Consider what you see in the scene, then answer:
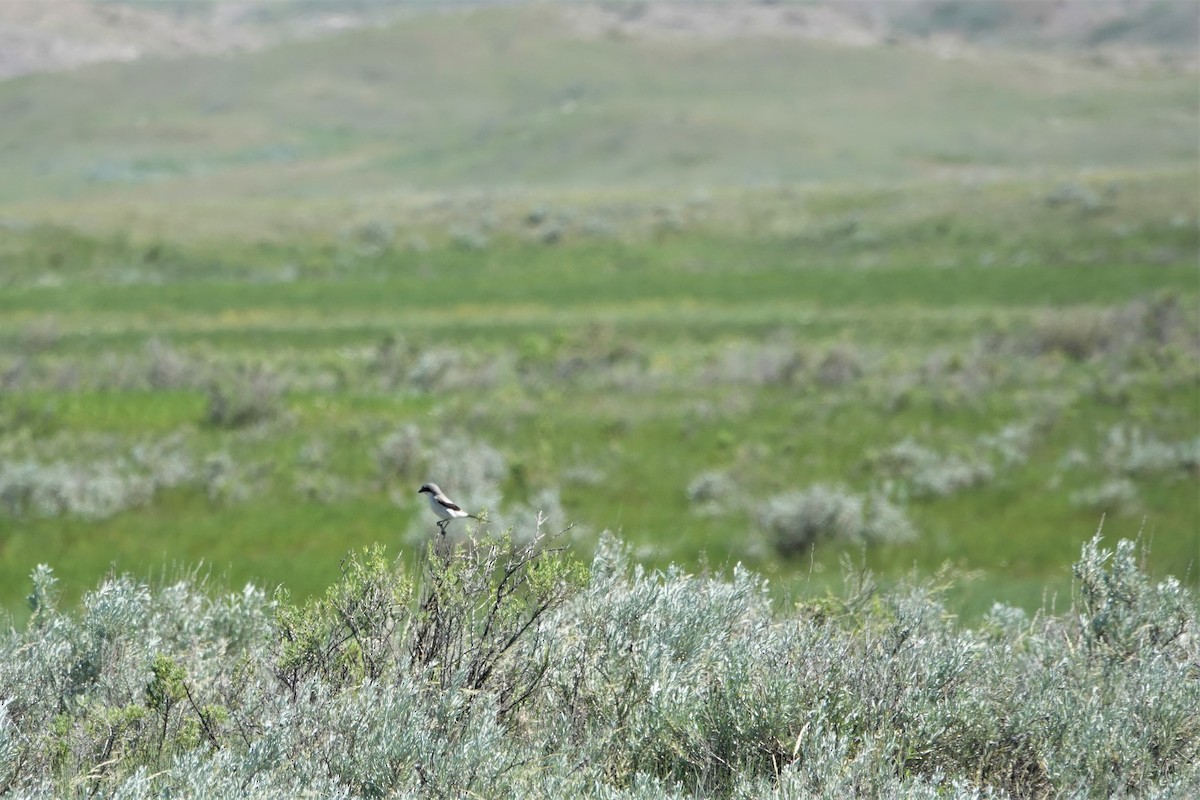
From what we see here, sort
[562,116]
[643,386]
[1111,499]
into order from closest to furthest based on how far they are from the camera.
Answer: [1111,499], [643,386], [562,116]

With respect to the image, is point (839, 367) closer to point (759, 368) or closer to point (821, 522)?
point (759, 368)

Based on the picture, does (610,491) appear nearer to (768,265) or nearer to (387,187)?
(768,265)

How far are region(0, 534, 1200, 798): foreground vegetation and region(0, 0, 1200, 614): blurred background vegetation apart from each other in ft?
2.27

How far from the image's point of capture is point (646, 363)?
3058 cm

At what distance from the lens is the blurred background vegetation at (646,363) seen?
55.3ft

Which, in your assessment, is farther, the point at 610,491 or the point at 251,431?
the point at 251,431

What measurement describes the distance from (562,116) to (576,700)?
405ft

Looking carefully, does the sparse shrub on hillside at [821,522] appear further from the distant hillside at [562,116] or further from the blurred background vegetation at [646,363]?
the distant hillside at [562,116]

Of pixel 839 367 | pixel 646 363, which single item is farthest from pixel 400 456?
pixel 646 363

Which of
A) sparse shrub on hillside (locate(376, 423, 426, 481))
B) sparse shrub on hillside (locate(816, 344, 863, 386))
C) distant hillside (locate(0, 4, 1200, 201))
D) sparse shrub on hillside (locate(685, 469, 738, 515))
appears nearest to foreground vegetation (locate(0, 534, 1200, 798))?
sparse shrub on hillside (locate(685, 469, 738, 515))

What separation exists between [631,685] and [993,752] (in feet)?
5.64

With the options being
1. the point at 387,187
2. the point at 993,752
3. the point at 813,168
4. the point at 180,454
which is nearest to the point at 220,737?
the point at 993,752

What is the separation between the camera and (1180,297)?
120ft

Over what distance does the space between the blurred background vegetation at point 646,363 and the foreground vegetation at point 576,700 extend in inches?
27.2
